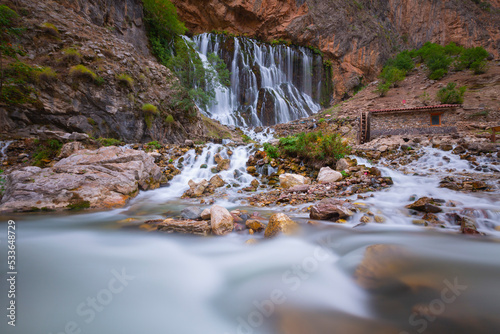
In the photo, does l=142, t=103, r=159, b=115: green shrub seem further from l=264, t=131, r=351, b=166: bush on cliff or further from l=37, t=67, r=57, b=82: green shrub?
l=264, t=131, r=351, b=166: bush on cliff

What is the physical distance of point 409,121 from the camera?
14336 millimetres

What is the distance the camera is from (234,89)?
2311 cm

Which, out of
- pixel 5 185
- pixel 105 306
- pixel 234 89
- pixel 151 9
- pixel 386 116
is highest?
pixel 151 9

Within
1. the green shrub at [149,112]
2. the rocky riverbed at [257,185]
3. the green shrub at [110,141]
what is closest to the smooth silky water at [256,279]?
the rocky riverbed at [257,185]

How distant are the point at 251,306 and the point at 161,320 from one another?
0.69 m

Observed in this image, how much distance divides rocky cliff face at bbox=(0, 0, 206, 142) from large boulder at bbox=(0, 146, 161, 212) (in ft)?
15.4

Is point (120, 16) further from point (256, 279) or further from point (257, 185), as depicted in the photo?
point (256, 279)

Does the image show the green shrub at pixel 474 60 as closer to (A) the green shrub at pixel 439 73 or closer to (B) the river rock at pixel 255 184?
(A) the green shrub at pixel 439 73

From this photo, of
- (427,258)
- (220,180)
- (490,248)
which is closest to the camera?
(427,258)

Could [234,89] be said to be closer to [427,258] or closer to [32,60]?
[32,60]

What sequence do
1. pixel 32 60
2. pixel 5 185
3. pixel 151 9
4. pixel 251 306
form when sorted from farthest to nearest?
1. pixel 151 9
2. pixel 32 60
3. pixel 5 185
4. pixel 251 306

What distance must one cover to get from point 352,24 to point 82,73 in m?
36.1

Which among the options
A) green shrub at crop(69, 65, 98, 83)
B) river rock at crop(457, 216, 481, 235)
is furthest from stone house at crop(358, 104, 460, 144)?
green shrub at crop(69, 65, 98, 83)

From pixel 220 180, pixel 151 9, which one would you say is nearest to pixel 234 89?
pixel 151 9
